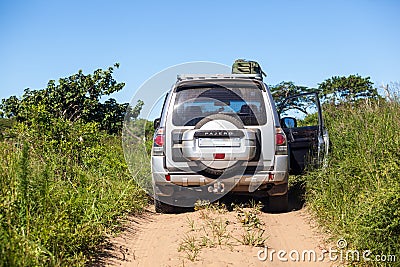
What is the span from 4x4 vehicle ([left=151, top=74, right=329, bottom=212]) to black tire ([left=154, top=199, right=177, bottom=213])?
5.5 inches

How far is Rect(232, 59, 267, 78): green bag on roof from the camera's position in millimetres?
12750

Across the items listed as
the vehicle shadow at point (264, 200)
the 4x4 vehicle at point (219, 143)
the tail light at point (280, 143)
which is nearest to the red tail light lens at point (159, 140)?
the 4x4 vehicle at point (219, 143)

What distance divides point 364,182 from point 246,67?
748cm

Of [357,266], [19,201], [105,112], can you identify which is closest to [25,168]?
[19,201]

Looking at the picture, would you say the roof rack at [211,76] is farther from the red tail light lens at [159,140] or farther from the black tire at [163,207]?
the black tire at [163,207]

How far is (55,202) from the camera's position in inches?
196

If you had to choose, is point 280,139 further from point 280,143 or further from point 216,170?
point 216,170

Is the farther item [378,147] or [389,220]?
[378,147]

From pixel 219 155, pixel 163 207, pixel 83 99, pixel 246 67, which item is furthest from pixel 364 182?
pixel 83 99

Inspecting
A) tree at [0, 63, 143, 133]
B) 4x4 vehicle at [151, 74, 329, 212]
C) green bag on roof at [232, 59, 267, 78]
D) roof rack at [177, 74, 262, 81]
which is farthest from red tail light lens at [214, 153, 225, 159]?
tree at [0, 63, 143, 133]

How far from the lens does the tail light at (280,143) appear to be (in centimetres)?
633

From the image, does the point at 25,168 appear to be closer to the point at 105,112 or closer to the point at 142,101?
the point at 142,101

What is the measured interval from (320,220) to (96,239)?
110 inches

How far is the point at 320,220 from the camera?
602cm
